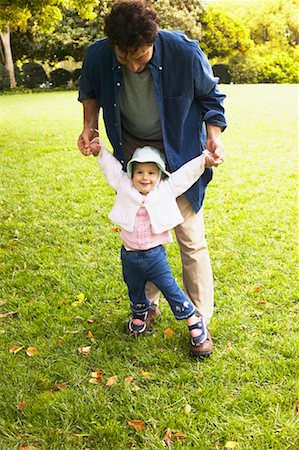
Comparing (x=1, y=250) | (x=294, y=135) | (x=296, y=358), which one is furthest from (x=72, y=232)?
(x=294, y=135)

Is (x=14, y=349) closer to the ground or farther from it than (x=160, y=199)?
closer to the ground

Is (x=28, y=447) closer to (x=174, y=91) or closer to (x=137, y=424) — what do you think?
(x=137, y=424)

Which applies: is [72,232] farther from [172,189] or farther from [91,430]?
[91,430]

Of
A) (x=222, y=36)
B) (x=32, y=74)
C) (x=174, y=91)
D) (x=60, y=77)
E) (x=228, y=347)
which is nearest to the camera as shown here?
(x=174, y=91)

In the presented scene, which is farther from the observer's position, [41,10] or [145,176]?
[41,10]

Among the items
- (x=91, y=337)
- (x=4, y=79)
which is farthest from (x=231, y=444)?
(x=4, y=79)

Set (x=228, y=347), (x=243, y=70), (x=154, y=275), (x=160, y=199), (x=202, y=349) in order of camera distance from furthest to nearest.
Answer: (x=243, y=70) < (x=228, y=347) < (x=202, y=349) < (x=154, y=275) < (x=160, y=199)

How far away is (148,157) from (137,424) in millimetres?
1298

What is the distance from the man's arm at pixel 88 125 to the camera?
2.89 metres

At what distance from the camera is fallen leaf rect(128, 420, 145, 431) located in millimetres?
2479

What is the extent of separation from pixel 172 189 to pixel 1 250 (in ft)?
7.70

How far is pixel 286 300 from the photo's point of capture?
3516 millimetres

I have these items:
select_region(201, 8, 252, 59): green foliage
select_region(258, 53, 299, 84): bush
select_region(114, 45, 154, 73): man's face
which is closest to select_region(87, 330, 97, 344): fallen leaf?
select_region(114, 45, 154, 73): man's face

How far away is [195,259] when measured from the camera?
304cm
